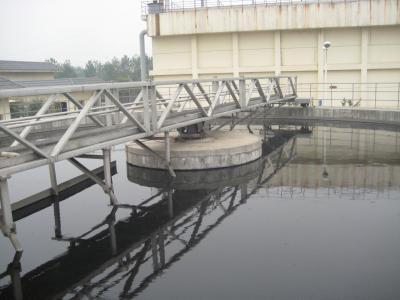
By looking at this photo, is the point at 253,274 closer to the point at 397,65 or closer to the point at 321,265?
the point at 321,265

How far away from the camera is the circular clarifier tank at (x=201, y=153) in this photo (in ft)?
34.8

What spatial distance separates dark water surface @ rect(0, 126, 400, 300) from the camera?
5.15 metres

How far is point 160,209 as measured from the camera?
8156mm

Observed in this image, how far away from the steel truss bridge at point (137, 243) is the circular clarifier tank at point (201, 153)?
63 cm

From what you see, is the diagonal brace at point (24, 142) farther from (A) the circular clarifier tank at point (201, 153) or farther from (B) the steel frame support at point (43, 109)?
(A) the circular clarifier tank at point (201, 153)

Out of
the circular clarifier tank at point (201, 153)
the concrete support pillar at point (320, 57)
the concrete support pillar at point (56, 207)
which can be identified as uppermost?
the concrete support pillar at point (320, 57)

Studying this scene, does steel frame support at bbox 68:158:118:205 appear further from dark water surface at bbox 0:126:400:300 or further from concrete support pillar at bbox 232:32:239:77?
concrete support pillar at bbox 232:32:239:77

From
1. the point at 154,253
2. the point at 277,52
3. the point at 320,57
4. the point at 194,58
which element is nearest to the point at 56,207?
the point at 154,253

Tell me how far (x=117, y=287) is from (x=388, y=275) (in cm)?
326

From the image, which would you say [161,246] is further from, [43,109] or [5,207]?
[43,109]

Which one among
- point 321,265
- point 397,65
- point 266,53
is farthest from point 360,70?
point 321,265

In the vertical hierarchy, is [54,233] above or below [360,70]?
below

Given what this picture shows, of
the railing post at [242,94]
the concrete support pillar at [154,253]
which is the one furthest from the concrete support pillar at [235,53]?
the concrete support pillar at [154,253]

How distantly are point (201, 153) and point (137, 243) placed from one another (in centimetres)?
435
